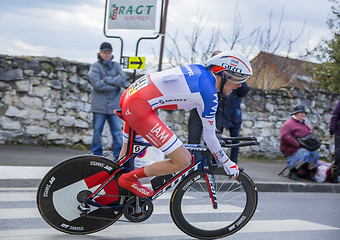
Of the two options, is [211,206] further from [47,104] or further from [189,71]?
[47,104]

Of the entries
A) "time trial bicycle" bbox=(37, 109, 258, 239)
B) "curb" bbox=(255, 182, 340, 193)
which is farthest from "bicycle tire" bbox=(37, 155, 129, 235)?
"curb" bbox=(255, 182, 340, 193)

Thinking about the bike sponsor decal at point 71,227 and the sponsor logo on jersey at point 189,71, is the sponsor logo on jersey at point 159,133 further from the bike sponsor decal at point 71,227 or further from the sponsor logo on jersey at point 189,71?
the bike sponsor decal at point 71,227

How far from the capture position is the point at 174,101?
Answer: 14.6ft

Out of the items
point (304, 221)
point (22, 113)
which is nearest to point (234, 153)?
point (304, 221)

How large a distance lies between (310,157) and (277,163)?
333cm

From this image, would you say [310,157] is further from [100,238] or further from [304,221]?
[100,238]

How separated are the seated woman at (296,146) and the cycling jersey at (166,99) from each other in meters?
5.95

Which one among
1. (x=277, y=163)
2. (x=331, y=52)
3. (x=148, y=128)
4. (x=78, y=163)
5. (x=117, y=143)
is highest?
(x=331, y=52)

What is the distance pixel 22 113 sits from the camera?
35.6ft

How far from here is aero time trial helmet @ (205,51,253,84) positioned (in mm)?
4539

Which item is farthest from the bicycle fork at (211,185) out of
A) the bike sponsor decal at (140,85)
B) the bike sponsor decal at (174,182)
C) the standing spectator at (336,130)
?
the standing spectator at (336,130)

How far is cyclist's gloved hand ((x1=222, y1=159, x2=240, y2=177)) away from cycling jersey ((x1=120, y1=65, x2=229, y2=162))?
0.44 meters

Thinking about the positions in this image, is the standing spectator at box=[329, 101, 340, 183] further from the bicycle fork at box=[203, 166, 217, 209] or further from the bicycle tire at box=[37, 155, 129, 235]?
the bicycle tire at box=[37, 155, 129, 235]

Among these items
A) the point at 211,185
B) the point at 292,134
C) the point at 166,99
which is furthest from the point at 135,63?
the point at 166,99
